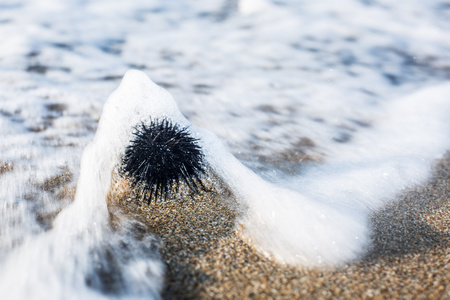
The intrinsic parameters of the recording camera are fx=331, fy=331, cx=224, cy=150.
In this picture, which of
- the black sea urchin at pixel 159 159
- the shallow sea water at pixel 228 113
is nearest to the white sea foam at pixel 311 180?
the shallow sea water at pixel 228 113

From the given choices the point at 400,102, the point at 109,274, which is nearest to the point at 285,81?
the point at 400,102

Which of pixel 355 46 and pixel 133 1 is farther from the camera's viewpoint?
pixel 133 1

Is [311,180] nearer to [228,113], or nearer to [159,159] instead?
[159,159]

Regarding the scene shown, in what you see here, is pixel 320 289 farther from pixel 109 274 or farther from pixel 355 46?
pixel 355 46

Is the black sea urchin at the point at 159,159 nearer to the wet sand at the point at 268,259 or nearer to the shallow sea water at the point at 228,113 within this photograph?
the wet sand at the point at 268,259

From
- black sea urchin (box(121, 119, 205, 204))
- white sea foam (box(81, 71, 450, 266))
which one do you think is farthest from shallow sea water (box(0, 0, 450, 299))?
black sea urchin (box(121, 119, 205, 204))

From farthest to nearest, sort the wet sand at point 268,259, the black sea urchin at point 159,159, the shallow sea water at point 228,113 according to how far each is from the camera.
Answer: the black sea urchin at point 159,159 < the shallow sea water at point 228,113 < the wet sand at point 268,259
